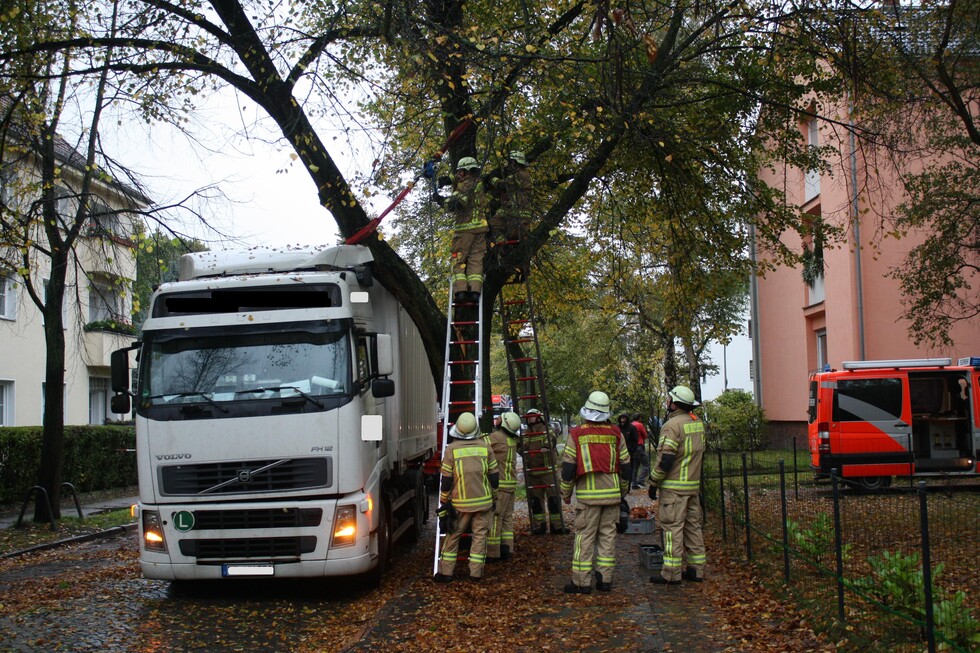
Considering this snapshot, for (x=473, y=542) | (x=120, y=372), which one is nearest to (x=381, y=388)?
(x=473, y=542)

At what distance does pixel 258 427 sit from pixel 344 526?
1.25m

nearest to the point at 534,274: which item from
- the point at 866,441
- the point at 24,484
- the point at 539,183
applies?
the point at 539,183

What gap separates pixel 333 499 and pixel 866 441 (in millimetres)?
11472

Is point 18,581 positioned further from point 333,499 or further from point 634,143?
point 634,143

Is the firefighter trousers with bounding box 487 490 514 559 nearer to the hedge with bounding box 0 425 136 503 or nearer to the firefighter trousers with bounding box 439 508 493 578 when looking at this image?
the firefighter trousers with bounding box 439 508 493 578

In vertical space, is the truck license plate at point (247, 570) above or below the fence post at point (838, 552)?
below

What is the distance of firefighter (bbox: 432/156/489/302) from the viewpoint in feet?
A: 34.6

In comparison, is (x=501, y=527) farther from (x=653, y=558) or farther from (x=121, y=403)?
(x=121, y=403)

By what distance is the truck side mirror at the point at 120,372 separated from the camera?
926 cm

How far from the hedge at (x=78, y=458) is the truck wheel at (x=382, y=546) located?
37.0ft

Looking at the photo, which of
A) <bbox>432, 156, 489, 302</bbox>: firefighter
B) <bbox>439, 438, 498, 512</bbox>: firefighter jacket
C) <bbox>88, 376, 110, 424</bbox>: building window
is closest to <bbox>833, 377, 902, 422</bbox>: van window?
<bbox>432, 156, 489, 302</bbox>: firefighter

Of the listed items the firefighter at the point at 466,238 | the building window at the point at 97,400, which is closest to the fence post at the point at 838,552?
the firefighter at the point at 466,238

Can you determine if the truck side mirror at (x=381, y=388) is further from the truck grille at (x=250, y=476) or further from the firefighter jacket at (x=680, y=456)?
the firefighter jacket at (x=680, y=456)

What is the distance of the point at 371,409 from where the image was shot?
32.0 ft
